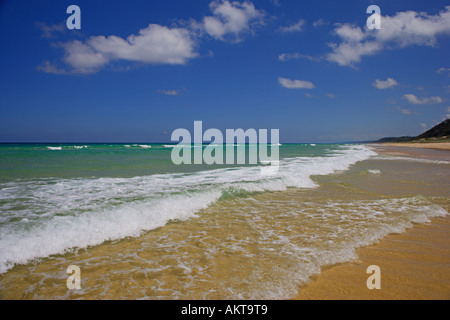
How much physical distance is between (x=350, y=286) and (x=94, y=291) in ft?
10.4

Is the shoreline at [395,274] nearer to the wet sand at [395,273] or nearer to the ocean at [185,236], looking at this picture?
the wet sand at [395,273]

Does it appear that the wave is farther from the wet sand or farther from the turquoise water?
the wet sand

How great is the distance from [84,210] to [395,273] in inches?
248

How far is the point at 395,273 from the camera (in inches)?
127

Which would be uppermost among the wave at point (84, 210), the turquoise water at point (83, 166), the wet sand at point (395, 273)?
the turquoise water at point (83, 166)

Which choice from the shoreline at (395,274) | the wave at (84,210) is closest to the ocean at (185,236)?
the wave at (84,210)

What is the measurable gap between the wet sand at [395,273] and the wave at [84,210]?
362 centimetres

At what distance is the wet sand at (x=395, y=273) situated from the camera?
2.81 metres

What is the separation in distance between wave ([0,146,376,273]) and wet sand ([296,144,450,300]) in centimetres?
362

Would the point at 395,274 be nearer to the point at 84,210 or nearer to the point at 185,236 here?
the point at 185,236
